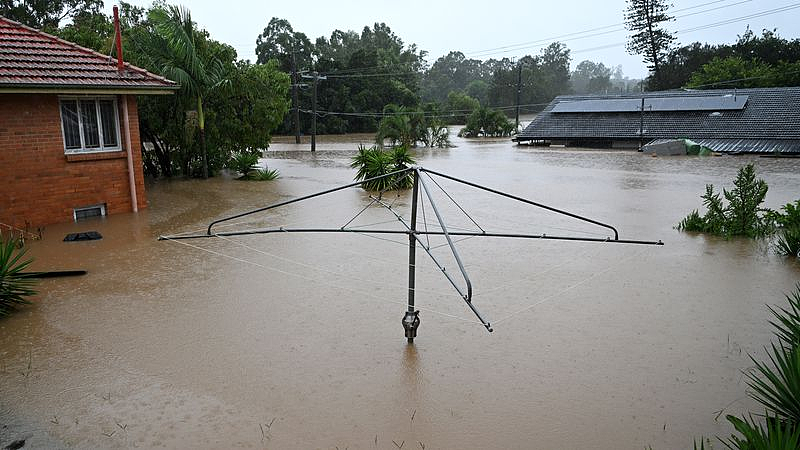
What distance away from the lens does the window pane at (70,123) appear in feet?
39.7

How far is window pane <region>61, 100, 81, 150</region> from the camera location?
12.1m

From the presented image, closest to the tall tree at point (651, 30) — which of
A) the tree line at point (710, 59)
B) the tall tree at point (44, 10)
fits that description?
the tree line at point (710, 59)

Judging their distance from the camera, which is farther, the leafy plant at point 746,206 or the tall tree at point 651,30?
the tall tree at point 651,30

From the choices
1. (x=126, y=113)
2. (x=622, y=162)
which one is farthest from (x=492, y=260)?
(x=622, y=162)

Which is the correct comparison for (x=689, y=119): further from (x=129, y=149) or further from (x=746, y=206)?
(x=129, y=149)

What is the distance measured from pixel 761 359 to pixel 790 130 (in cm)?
2797

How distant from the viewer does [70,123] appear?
1218cm

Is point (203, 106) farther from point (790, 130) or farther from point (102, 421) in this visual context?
point (790, 130)

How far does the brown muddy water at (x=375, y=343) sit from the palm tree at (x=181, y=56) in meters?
6.56

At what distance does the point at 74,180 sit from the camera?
40.2 feet

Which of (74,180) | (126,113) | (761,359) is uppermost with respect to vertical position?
(126,113)

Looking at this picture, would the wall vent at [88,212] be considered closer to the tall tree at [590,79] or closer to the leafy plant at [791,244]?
the leafy plant at [791,244]

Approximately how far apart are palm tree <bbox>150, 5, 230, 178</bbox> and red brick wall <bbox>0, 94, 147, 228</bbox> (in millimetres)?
4697

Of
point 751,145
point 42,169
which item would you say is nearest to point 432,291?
point 42,169
